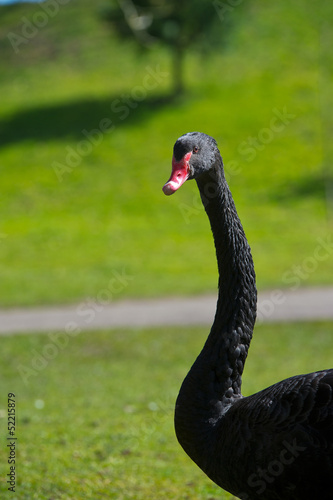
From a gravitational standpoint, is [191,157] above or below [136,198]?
above

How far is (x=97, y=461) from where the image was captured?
583cm

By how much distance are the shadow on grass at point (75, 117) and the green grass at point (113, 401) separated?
21.4 metres

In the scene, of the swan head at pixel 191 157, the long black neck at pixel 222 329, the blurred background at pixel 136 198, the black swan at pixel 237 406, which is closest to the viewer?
the black swan at pixel 237 406

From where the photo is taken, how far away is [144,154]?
3008 centimetres

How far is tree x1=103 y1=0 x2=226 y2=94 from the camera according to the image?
31203 millimetres

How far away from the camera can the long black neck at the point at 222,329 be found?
3.51m

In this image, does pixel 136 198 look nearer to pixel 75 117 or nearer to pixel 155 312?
pixel 75 117

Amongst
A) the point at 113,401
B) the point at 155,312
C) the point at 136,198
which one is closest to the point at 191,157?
the point at 113,401

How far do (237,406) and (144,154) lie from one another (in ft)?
88.7

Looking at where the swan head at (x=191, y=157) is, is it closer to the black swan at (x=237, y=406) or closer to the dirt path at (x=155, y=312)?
the black swan at (x=237, y=406)

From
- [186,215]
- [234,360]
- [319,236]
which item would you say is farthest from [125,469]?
[186,215]

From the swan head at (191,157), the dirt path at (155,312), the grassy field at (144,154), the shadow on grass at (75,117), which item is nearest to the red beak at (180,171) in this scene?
the swan head at (191,157)

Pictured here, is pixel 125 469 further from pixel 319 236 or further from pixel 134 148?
pixel 134 148

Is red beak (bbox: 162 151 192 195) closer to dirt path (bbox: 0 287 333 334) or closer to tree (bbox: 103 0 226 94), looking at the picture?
dirt path (bbox: 0 287 333 334)
